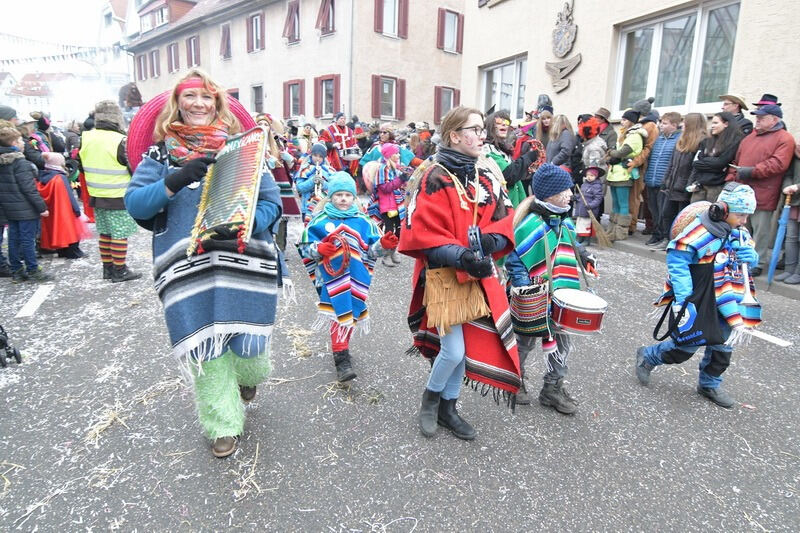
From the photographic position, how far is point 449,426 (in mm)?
3080

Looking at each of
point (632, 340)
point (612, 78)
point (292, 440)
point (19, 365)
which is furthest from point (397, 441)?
point (612, 78)

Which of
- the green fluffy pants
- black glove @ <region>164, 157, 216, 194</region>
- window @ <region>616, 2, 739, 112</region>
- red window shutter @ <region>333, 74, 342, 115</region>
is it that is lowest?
the green fluffy pants

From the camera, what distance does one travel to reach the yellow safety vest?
5.96 meters

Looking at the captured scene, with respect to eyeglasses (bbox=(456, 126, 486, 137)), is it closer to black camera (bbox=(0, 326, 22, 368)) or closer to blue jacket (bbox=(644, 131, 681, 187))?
black camera (bbox=(0, 326, 22, 368))

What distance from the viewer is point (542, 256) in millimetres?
3127

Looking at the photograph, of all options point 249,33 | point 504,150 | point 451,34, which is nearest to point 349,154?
point 504,150

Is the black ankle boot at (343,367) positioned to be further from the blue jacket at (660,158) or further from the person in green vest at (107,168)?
the blue jacket at (660,158)

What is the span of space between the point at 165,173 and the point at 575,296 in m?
2.39

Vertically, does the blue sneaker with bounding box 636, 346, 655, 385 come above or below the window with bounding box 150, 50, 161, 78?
below

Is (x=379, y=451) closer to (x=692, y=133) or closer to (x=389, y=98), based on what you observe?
(x=692, y=133)

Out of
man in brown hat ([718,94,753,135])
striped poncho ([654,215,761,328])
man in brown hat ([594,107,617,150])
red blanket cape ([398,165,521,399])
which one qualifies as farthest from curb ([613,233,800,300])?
red blanket cape ([398,165,521,399])

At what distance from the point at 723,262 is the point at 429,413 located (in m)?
2.21

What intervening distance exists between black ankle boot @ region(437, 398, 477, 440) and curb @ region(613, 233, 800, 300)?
5079mm

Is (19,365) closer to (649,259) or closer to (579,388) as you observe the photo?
(579,388)
